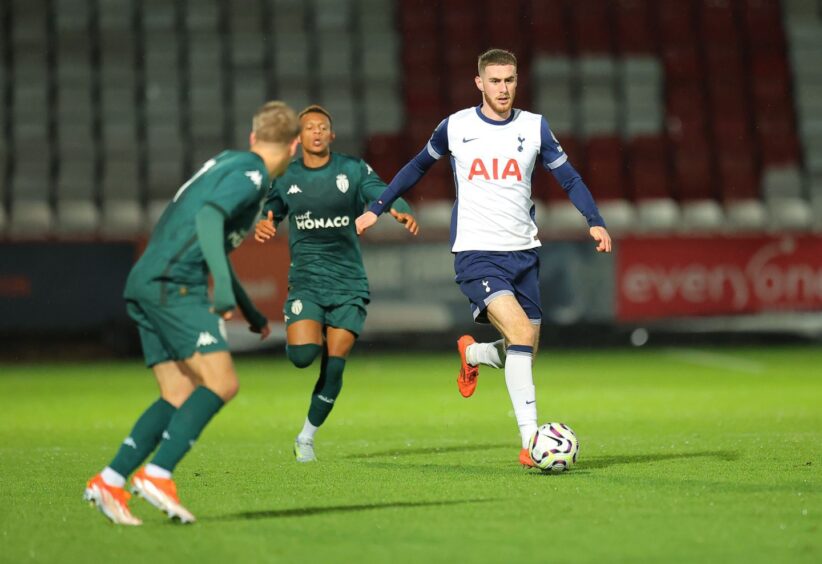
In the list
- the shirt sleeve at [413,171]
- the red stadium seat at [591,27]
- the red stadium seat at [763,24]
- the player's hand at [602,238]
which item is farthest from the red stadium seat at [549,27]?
the player's hand at [602,238]

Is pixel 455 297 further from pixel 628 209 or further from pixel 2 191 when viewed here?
pixel 2 191

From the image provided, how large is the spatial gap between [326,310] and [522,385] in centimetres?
153

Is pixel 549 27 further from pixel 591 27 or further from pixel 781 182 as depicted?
pixel 781 182

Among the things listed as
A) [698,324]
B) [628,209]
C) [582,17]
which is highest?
[582,17]

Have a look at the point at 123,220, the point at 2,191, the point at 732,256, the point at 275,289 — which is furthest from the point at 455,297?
the point at 2,191

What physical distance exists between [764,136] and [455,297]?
259 inches

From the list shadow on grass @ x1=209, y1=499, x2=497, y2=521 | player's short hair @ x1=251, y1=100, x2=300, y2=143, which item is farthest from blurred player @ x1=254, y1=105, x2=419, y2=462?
player's short hair @ x1=251, y1=100, x2=300, y2=143

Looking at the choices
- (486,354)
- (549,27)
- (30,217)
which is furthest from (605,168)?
(486,354)

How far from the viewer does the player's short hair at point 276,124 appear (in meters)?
5.77

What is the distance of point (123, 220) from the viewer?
18516mm

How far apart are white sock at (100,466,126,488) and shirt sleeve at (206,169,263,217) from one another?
3.84 ft

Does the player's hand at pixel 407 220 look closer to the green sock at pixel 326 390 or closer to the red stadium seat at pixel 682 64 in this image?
the green sock at pixel 326 390

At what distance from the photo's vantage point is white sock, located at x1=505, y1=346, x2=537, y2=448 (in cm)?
748

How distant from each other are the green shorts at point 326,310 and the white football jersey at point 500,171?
3.19 ft
